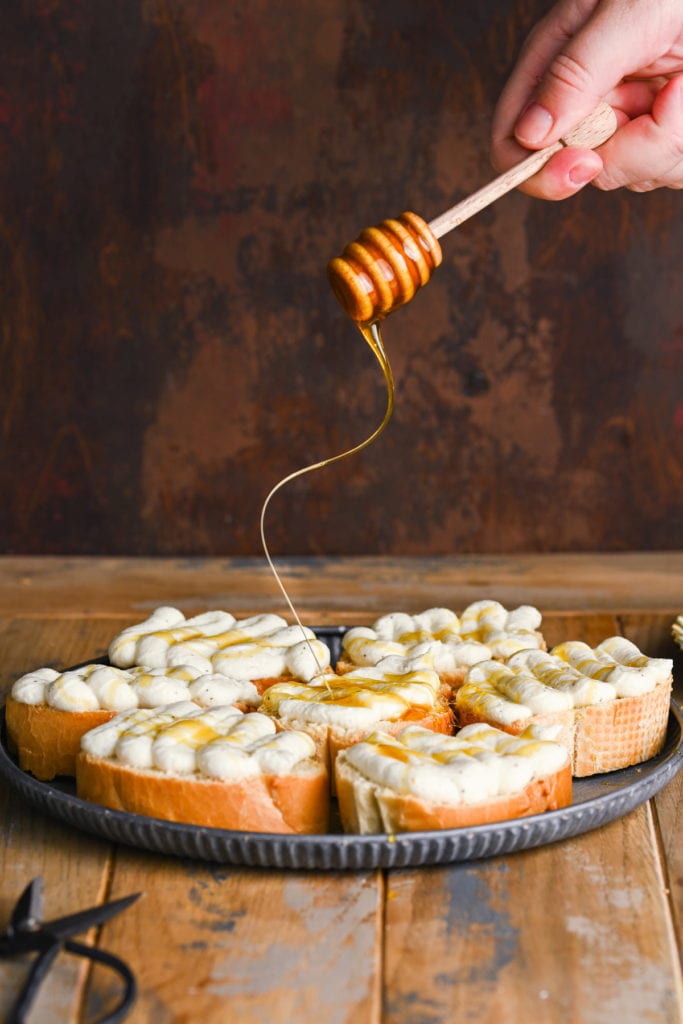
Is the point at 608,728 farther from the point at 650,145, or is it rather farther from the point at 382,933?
the point at 650,145

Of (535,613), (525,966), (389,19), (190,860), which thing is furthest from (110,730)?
(389,19)

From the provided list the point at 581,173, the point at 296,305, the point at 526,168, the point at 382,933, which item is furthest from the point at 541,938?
the point at 296,305

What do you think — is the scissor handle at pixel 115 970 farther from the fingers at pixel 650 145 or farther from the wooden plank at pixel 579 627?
the fingers at pixel 650 145

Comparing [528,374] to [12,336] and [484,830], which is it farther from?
[484,830]

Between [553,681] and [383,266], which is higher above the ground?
[383,266]

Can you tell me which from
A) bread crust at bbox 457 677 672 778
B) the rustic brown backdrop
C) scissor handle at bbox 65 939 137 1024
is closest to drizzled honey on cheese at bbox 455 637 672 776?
bread crust at bbox 457 677 672 778

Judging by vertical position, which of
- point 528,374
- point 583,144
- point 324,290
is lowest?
point 528,374

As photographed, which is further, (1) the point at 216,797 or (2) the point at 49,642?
(2) the point at 49,642
